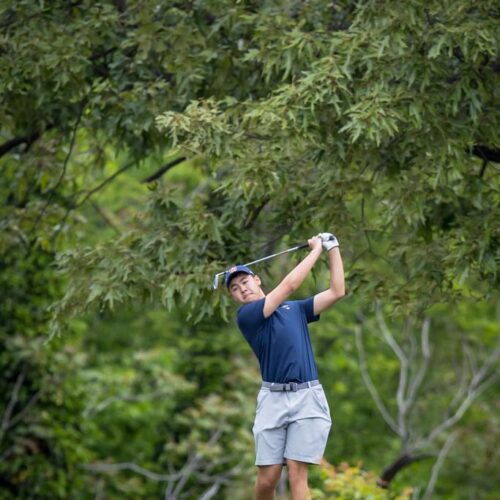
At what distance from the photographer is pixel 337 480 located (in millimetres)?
8477

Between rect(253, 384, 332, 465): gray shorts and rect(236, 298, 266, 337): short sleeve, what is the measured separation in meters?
0.33

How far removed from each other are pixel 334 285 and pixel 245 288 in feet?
1.67

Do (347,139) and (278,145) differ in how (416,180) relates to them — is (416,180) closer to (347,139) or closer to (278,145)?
(347,139)

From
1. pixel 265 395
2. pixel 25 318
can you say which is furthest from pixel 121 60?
pixel 25 318

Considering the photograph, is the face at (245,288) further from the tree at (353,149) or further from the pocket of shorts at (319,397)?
the tree at (353,149)

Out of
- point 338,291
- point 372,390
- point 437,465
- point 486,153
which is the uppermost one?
point 486,153

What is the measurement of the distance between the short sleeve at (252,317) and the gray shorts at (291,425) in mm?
334

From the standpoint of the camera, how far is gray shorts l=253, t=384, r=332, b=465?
562cm

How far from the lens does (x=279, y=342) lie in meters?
5.64

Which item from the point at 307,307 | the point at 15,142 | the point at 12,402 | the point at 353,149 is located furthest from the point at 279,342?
the point at 12,402

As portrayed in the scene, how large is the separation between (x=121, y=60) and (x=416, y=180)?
2.57 m

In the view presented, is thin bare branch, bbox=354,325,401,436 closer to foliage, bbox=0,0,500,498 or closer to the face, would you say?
foliage, bbox=0,0,500,498

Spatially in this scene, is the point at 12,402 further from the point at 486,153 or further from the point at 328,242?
the point at 328,242

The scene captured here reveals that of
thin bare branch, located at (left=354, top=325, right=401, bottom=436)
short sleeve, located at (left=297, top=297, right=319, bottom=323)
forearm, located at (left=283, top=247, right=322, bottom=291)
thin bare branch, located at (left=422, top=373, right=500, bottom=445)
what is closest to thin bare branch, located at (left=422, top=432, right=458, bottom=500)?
thin bare branch, located at (left=422, top=373, right=500, bottom=445)
